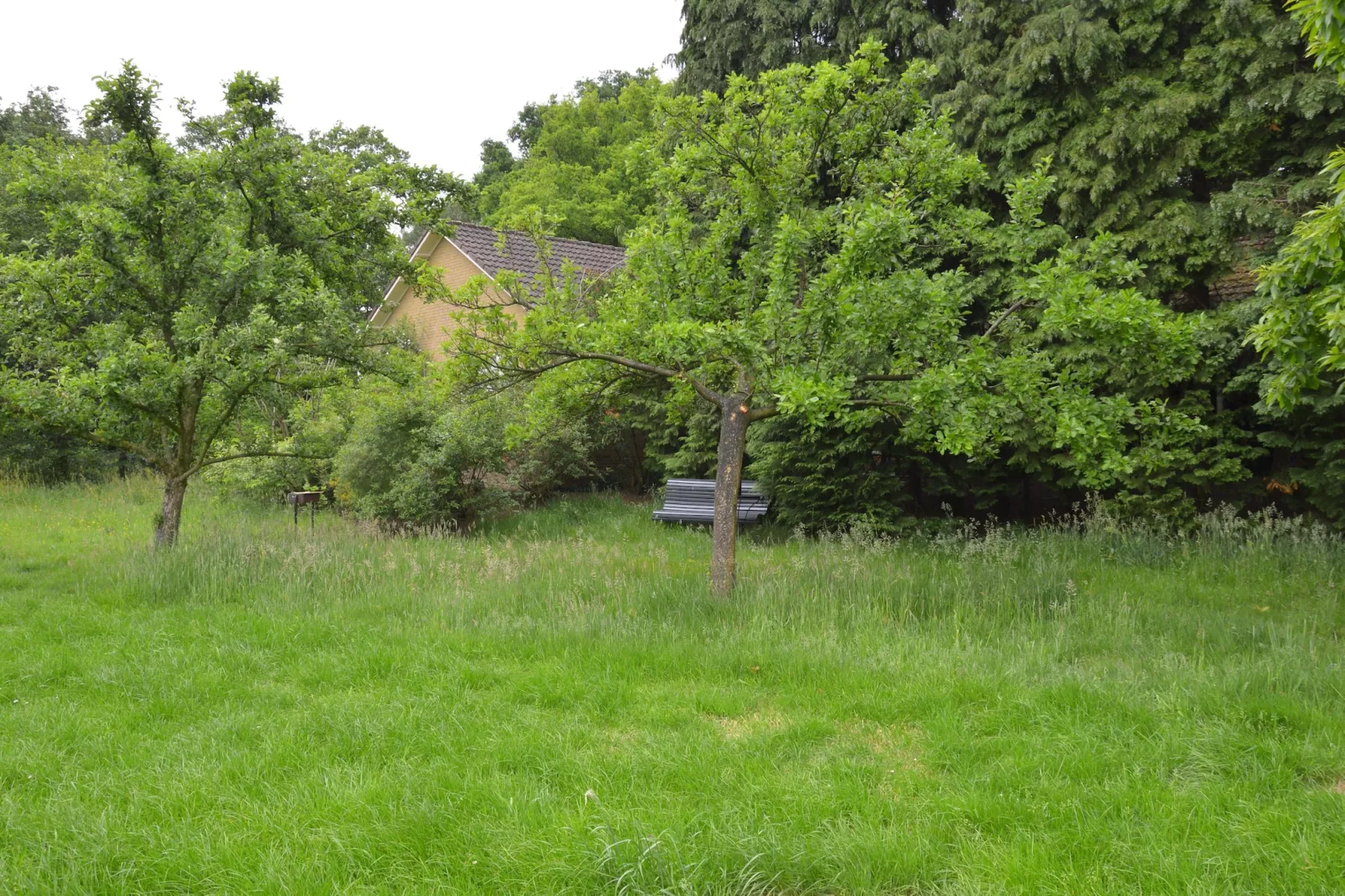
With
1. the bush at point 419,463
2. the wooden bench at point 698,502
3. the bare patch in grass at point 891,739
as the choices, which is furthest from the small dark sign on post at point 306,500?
the bare patch in grass at point 891,739

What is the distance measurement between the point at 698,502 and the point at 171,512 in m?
7.09

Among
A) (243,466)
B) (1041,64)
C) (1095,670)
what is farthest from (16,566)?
(1041,64)

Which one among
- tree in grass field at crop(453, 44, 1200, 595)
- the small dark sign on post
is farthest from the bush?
tree in grass field at crop(453, 44, 1200, 595)

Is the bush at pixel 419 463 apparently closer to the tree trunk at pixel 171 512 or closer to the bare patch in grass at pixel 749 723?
the tree trunk at pixel 171 512

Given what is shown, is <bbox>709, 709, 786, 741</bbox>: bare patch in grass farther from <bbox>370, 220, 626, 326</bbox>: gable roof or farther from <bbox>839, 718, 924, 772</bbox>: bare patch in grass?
<bbox>370, 220, 626, 326</bbox>: gable roof

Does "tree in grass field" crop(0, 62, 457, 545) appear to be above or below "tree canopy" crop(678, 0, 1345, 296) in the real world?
below

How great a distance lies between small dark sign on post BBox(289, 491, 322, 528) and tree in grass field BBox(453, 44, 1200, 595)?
5.78 m

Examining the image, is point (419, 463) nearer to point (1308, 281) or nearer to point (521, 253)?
point (521, 253)

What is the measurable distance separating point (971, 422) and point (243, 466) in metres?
12.8

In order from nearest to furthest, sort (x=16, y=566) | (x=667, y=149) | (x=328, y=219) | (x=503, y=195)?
(x=16, y=566), (x=328, y=219), (x=667, y=149), (x=503, y=195)

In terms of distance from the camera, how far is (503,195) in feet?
93.0

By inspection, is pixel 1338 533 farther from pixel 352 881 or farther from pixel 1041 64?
pixel 352 881

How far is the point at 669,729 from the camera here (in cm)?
444

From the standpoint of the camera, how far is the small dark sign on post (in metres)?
12.1
